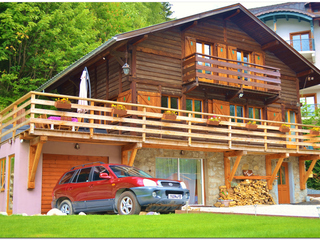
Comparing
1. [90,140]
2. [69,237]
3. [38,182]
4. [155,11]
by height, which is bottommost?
[69,237]

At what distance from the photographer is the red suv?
1128 centimetres

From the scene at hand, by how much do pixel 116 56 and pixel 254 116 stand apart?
809 cm

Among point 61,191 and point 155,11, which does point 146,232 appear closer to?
point 61,191

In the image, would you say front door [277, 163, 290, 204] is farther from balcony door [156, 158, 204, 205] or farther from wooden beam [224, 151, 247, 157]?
balcony door [156, 158, 204, 205]

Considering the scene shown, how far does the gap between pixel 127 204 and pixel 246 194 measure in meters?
9.35

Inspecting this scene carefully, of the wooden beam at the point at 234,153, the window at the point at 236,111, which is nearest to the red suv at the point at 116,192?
the wooden beam at the point at 234,153

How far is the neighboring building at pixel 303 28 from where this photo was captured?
3400cm

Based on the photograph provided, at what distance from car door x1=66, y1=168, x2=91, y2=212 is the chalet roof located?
20.2 feet

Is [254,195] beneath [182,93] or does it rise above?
beneath

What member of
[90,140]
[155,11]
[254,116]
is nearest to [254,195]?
[254,116]

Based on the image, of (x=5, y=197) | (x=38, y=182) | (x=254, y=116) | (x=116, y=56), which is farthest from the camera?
(x=254, y=116)

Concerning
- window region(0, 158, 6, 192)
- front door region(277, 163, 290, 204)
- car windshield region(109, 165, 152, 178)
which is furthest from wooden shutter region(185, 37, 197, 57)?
window region(0, 158, 6, 192)

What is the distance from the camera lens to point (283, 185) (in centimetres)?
2250

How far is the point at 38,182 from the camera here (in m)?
14.9
